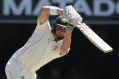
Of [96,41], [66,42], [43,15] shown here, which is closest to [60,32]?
[66,42]

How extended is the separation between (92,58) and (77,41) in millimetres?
332

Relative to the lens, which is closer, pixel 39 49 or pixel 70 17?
pixel 70 17

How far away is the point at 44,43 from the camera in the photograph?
6.10 metres

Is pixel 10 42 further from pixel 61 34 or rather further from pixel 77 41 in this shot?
pixel 61 34

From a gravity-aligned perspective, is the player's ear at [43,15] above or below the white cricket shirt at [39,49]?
above

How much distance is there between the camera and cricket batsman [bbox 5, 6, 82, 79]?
602 centimetres

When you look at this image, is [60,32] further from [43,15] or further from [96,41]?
[96,41]

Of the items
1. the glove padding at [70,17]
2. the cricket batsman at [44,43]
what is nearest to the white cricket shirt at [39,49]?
the cricket batsman at [44,43]

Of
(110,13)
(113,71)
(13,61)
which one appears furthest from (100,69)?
(13,61)

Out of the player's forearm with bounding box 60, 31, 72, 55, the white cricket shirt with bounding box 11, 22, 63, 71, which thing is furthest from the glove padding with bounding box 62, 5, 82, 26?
the white cricket shirt with bounding box 11, 22, 63, 71

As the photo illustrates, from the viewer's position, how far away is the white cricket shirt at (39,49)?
240 inches

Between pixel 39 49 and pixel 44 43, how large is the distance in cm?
8

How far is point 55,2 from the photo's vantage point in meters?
8.85

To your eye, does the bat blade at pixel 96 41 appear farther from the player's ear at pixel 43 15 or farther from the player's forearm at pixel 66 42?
the player's ear at pixel 43 15
